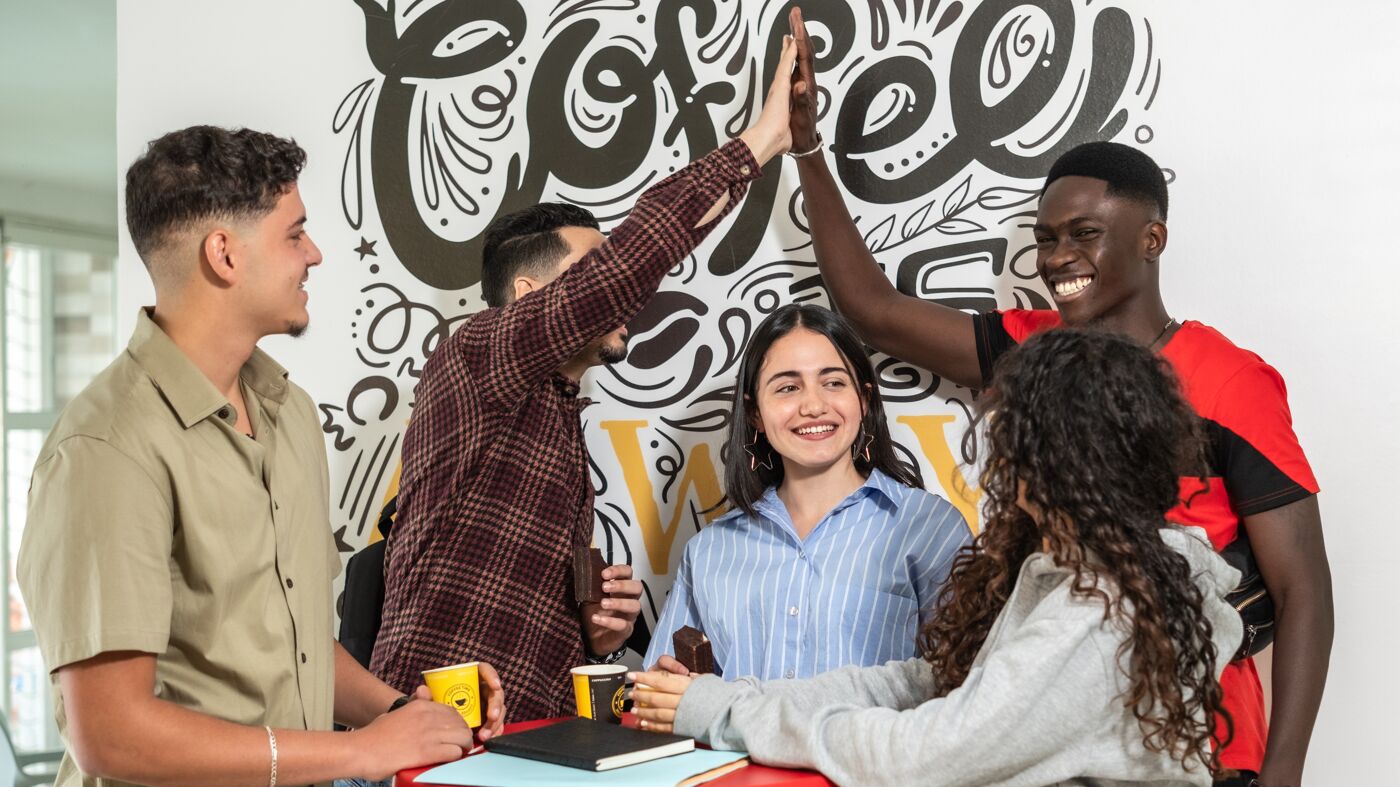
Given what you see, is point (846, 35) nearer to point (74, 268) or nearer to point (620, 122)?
point (620, 122)

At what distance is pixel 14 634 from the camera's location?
6250 millimetres

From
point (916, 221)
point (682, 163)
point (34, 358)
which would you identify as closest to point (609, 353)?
point (682, 163)

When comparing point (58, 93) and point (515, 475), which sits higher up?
point (58, 93)

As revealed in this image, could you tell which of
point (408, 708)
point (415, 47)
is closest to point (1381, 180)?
point (408, 708)

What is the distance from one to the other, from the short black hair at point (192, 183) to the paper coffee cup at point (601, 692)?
861mm

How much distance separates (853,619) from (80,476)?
4.23 ft

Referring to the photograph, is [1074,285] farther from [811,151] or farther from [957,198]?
[811,151]

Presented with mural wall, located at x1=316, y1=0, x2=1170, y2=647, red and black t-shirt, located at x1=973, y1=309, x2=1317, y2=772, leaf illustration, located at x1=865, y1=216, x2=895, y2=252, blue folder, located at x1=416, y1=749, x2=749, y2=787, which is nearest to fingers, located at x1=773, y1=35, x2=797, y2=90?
mural wall, located at x1=316, y1=0, x2=1170, y2=647

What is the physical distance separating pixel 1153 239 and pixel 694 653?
1.17 m

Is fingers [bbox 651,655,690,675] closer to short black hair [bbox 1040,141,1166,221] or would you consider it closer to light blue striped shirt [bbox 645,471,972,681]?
light blue striped shirt [bbox 645,471,972,681]

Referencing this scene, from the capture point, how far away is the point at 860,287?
2576 millimetres

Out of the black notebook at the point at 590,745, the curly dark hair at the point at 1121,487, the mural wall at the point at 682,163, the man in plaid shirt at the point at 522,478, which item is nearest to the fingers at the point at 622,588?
the man in plaid shirt at the point at 522,478

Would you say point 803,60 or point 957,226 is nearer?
point 803,60

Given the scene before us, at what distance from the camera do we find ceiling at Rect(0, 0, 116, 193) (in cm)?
432
